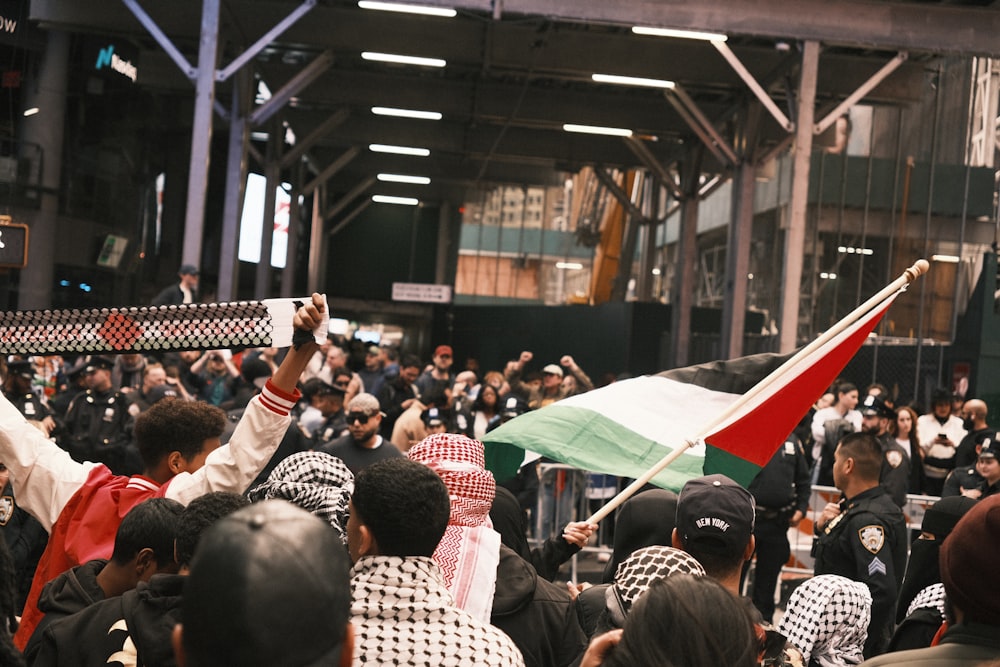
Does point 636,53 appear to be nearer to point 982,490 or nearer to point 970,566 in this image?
point 982,490

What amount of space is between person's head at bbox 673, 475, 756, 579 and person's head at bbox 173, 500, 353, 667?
2.10m

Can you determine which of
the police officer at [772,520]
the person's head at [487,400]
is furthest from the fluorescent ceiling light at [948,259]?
the police officer at [772,520]

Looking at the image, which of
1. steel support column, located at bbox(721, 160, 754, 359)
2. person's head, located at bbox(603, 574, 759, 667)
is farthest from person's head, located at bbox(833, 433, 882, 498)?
steel support column, located at bbox(721, 160, 754, 359)

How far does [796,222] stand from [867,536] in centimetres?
903

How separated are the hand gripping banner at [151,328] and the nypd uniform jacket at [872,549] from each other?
3.73 metres

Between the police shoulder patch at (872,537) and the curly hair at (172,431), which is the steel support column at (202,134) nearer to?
the police shoulder patch at (872,537)

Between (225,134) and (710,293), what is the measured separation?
13298 millimetres

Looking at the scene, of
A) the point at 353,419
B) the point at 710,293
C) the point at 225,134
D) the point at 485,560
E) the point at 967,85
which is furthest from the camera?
the point at 710,293

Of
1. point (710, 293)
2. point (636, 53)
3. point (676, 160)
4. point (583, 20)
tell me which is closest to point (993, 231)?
point (676, 160)

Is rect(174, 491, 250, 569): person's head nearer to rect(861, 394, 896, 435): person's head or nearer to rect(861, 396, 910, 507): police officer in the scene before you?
rect(861, 396, 910, 507): police officer

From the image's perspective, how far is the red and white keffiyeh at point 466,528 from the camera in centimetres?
385

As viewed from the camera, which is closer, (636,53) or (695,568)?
(695,568)

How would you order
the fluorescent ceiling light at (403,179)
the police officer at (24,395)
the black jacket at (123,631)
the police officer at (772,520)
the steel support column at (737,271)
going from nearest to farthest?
the black jacket at (123,631) → the police officer at (24,395) → the police officer at (772,520) → the steel support column at (737,271) → the fluorescent ceiling light at (403,179)

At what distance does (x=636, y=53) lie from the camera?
18.8 metres
